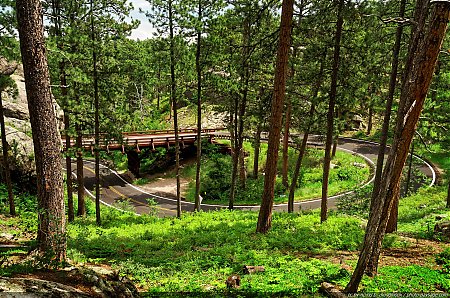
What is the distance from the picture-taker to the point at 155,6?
16.3 metres

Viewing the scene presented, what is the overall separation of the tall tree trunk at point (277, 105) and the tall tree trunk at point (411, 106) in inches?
180

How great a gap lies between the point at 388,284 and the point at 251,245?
4843mm

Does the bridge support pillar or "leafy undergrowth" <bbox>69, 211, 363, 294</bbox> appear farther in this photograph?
the bridge support pillar

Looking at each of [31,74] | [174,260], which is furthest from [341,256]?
[31,74]

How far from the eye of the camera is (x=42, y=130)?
7301 millimetres

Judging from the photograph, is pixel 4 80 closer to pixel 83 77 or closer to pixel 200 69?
pixel 83 77

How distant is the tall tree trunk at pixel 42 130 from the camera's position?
6.93m

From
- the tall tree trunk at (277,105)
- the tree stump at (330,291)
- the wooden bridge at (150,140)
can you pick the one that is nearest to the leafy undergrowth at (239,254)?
the tree stump at (330,291)

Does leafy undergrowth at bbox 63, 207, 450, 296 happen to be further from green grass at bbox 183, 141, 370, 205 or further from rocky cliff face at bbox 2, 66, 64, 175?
green grass at bbox 183, 141, 370, 205

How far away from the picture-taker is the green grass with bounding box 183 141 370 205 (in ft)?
92.7

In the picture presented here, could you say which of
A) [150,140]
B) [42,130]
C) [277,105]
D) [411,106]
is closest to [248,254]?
[277,105]

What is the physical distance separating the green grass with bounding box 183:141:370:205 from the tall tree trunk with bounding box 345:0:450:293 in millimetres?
20322

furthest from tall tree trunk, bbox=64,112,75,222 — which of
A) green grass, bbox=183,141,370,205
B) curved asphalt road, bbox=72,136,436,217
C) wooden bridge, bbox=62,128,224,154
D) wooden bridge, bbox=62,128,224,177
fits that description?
wooden bridge, bbox=62,128,224,177

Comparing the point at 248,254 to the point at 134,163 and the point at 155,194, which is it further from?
the point at 134,163
